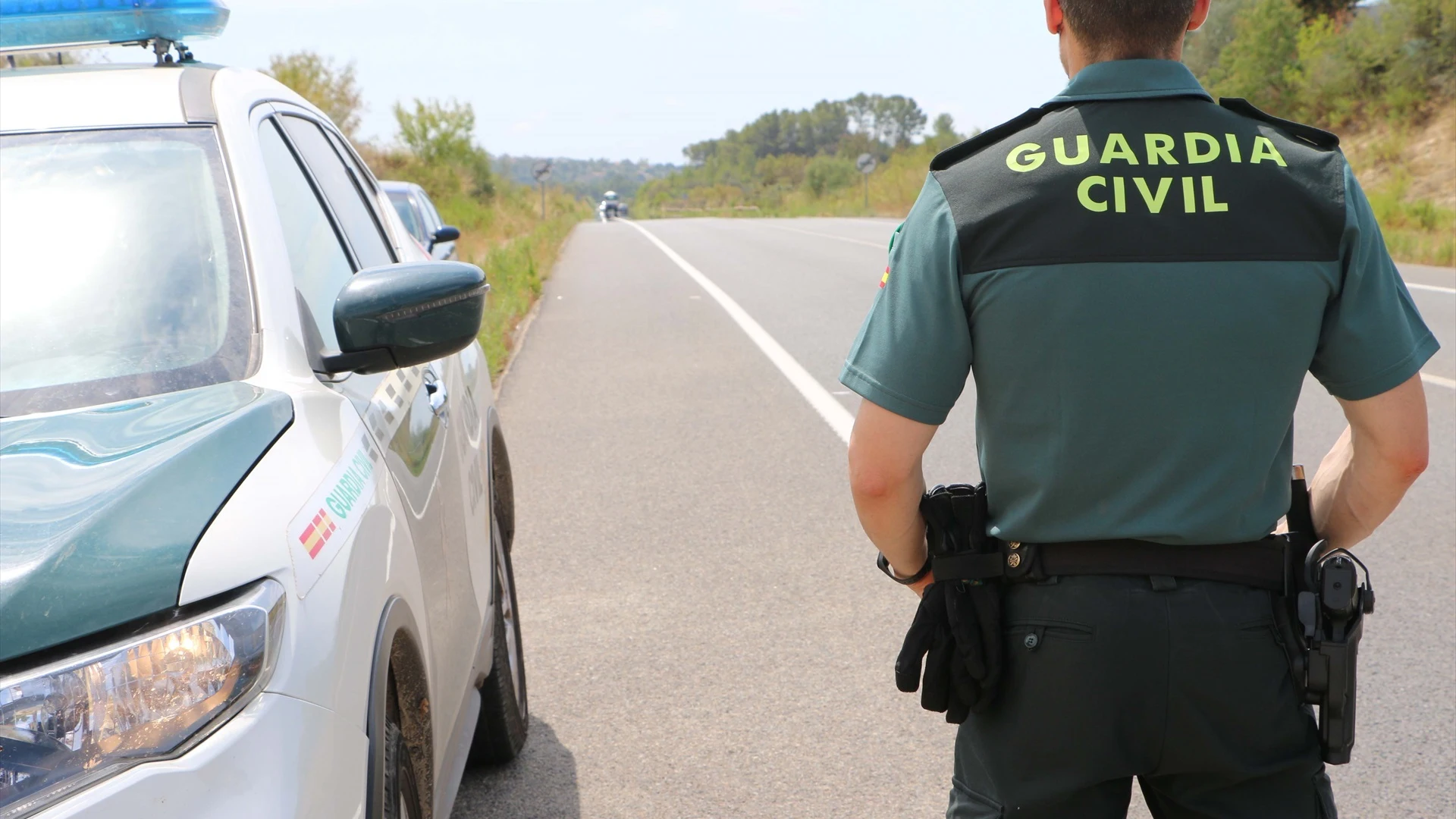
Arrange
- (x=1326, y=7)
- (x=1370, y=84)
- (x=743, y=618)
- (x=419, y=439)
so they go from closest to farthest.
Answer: (x=419, y=439) < (x=743, y=618) < (x=1370, y=84) < (x=1326, y=7)

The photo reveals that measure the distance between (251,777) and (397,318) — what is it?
3.56 feet

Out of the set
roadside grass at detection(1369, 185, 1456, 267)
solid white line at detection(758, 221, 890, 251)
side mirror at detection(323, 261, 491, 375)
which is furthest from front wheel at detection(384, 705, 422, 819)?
solid white line at detection(758, 221, 890, 251)

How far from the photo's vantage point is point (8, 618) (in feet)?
5.16

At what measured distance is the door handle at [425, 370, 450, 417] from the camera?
10.7ft

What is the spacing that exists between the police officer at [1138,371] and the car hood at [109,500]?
95cm

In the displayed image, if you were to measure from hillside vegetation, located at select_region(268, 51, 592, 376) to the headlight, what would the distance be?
8.72 meters

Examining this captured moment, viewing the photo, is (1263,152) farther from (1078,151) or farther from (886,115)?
(886,115)

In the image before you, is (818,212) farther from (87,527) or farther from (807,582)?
(87,527)

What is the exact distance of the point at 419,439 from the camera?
2.90 meters

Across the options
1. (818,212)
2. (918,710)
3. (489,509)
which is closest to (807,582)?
(918,710)

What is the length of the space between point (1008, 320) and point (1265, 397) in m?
0.39

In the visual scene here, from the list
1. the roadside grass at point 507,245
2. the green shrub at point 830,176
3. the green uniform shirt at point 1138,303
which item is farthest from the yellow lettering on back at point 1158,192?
the green shrub at point 830,176

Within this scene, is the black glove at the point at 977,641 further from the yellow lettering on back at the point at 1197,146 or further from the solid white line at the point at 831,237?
the solid white line at the point at 831,237

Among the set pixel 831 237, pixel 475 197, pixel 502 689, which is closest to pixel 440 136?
pixel 475 197
